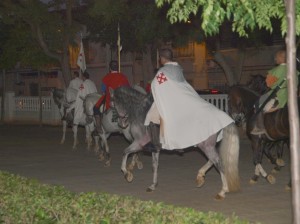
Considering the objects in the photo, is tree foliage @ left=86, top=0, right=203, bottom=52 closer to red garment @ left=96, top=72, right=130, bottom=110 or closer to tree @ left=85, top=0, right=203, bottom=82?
tree @ left=85, top=0, right=203, bottom=82

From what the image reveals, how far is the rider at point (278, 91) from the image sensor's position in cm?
1100

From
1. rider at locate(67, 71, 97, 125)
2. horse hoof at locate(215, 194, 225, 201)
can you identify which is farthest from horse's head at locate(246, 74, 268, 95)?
rider at locate(67, 71, 97, 125)

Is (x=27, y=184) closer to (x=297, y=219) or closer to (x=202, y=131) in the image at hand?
(x=202, y=131)

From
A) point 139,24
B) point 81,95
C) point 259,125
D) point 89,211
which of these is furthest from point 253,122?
point 139,24

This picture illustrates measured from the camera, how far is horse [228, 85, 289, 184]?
37.9ft

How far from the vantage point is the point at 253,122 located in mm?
12008

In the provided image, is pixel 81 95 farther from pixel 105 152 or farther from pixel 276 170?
pixel 276 170

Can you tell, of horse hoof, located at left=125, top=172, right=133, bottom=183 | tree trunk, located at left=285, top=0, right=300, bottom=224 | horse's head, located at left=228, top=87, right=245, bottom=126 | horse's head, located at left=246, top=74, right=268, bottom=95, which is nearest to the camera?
tree trunk, located at left=285, top=0, right=300, bottom=224

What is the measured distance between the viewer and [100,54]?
50.9 m

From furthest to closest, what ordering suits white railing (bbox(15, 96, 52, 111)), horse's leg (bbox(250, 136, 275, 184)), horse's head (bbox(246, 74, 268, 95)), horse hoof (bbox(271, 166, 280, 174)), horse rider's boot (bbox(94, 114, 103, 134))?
white railing (bbox(15, 96, 52, 111)) < horse rider's boot (bbox(94, 114, 103, 134)) < horse's head (bbox(246, 74, 268, 95)) < horse hoof (bbox(271, 166, 280, 174)) < horse's leg (bbox(250, 136, 275, 184))

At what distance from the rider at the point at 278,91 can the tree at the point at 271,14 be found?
4.21m

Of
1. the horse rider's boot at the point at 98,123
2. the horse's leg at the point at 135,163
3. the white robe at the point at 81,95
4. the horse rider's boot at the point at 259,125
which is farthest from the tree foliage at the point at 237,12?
the white robe at the point at 81,95

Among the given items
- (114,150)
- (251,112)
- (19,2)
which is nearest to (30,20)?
(19,2)

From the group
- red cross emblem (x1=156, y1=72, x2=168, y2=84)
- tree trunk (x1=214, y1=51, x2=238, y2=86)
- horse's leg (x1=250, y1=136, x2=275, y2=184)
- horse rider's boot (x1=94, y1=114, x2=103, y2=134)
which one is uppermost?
tree trunk (x1=214, y1=51, x2=238, y2=86)
